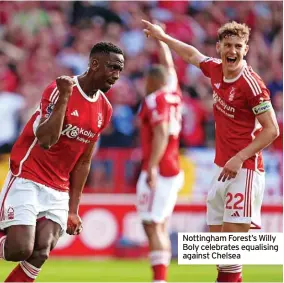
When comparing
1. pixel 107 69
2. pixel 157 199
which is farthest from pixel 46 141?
pixel 157 199

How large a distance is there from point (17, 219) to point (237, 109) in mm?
2168

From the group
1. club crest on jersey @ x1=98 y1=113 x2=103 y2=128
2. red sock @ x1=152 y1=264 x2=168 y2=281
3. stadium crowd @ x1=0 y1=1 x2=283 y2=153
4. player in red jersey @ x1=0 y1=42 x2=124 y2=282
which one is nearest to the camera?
player in red jersey @ x1=0 y1=42 x2=124 y2=282

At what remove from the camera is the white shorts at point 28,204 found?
737 centimetres

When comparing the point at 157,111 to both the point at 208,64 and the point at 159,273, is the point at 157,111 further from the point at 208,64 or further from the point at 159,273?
the point at 208,64

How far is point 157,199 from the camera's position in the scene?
11289 millimetres

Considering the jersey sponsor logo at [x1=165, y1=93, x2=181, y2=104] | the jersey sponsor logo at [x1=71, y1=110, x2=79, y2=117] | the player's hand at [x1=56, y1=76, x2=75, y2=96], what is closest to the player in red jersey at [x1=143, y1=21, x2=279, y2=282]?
the jersey sponsor logo at [x1=71, y1=110, x2=79, y2=117]

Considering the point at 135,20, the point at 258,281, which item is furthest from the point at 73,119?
the point at 135,20

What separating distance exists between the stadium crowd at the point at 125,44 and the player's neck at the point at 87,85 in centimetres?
843

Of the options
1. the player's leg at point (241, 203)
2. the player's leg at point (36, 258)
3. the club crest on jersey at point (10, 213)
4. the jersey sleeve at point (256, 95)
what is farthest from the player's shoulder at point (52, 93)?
the player's leg at point (241, 203)

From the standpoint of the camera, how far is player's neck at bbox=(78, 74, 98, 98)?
7645 mm

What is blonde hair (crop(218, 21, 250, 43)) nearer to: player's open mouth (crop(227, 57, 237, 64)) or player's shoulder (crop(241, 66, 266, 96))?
player's open mouth (crop(227, 57, 237, 64))

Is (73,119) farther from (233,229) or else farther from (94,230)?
(94,230)

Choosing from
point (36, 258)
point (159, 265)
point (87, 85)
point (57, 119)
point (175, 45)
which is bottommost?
point (36, 258)
